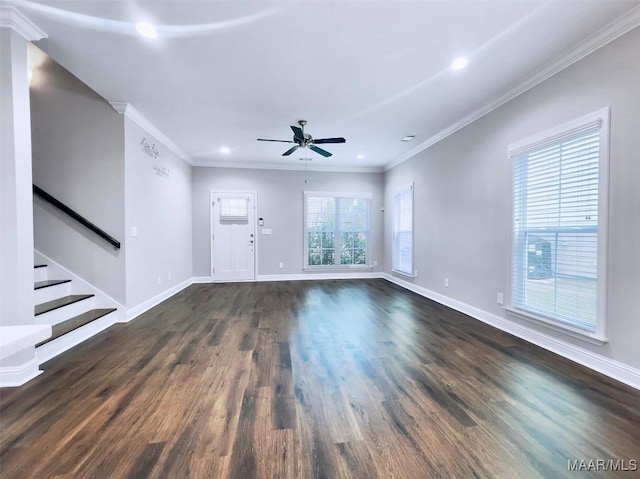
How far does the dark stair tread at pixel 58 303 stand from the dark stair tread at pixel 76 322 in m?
0.18

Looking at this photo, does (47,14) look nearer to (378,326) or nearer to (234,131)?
(234,131)

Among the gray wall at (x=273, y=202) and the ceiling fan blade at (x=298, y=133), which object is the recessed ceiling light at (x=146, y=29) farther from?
the gray wall at (x=273, y=202)

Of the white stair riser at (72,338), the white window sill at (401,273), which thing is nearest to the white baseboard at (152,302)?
the white stair riser at (72,338)

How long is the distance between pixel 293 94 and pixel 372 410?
3.16 metres

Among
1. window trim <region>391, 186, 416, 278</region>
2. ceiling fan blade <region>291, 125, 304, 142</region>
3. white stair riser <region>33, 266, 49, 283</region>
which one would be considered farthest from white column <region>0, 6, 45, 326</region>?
window trim <region>391, 186, 416, 278</region>

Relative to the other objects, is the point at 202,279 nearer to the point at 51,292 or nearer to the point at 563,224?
the point at 51,292

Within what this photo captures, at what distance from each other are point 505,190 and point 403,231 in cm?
275

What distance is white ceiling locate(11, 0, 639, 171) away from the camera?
210 cm

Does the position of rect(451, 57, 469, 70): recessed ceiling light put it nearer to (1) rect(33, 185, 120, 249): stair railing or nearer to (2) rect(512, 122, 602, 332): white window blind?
(2) rect(512, 122, 602, 332): white window blind

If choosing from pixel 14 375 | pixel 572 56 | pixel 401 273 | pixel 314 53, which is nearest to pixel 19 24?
pixel 314 53

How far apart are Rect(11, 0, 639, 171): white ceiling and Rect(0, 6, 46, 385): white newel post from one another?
0.25 metres

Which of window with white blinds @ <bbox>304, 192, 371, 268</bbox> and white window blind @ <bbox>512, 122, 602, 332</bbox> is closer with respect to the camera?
white window blind @ <bbox>512, 122, 602, 332</bbox>

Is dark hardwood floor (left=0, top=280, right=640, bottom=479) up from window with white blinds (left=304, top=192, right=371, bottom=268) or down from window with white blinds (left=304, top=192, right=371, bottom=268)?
down

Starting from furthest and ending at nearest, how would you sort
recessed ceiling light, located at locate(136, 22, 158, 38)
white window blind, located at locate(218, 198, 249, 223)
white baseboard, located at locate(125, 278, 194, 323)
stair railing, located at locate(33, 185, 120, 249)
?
white window blind, located at locate(218, 198, 249, 223)
white baseboard, located at locate(125, 278, 194, 323)
stair railing, located at locate(33, 185, 120, 249)
recessed ceiling light, located at locate(136, 22, 158, 38)
